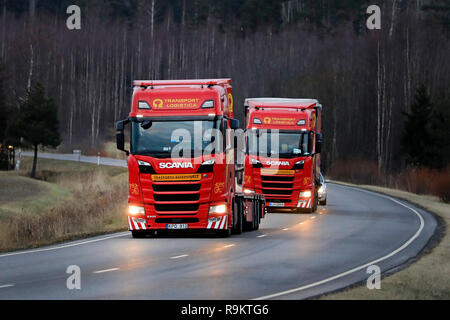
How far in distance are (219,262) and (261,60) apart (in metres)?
100

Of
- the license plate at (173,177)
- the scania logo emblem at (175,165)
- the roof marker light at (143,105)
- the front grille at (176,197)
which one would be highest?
the roof marker light at (143,105)

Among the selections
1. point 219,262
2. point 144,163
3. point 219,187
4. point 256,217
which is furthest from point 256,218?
point 219,262

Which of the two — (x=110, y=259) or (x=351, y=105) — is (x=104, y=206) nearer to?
(x=110, y=259)

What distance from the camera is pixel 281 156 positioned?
34406mm

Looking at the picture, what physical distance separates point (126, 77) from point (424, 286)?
361ft

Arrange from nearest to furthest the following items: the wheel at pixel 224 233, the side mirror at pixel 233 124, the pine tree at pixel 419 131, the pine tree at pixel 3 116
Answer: the side mirror at pixel 233 124 → the wheel at pixel 224 233 → the pine tree at pixel 419 131 → the pine tree at pixel 3 116

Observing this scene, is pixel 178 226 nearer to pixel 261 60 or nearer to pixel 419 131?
pixel 419 131

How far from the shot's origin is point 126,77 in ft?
405

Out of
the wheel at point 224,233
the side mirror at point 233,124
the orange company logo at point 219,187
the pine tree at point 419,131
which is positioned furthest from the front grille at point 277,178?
the pine tree at point 419,131

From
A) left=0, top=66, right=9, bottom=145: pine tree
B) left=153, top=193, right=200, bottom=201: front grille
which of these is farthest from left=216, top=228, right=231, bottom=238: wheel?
left=0, top=66, right=9, bottom=145: pine tree

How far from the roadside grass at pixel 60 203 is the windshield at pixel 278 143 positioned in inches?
215

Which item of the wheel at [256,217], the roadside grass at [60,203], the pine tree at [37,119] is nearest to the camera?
the roadside grass at [60,203]

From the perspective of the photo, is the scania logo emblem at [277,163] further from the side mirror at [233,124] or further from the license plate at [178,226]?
the license plate at [178,226]

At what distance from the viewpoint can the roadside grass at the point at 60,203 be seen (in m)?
27.5
